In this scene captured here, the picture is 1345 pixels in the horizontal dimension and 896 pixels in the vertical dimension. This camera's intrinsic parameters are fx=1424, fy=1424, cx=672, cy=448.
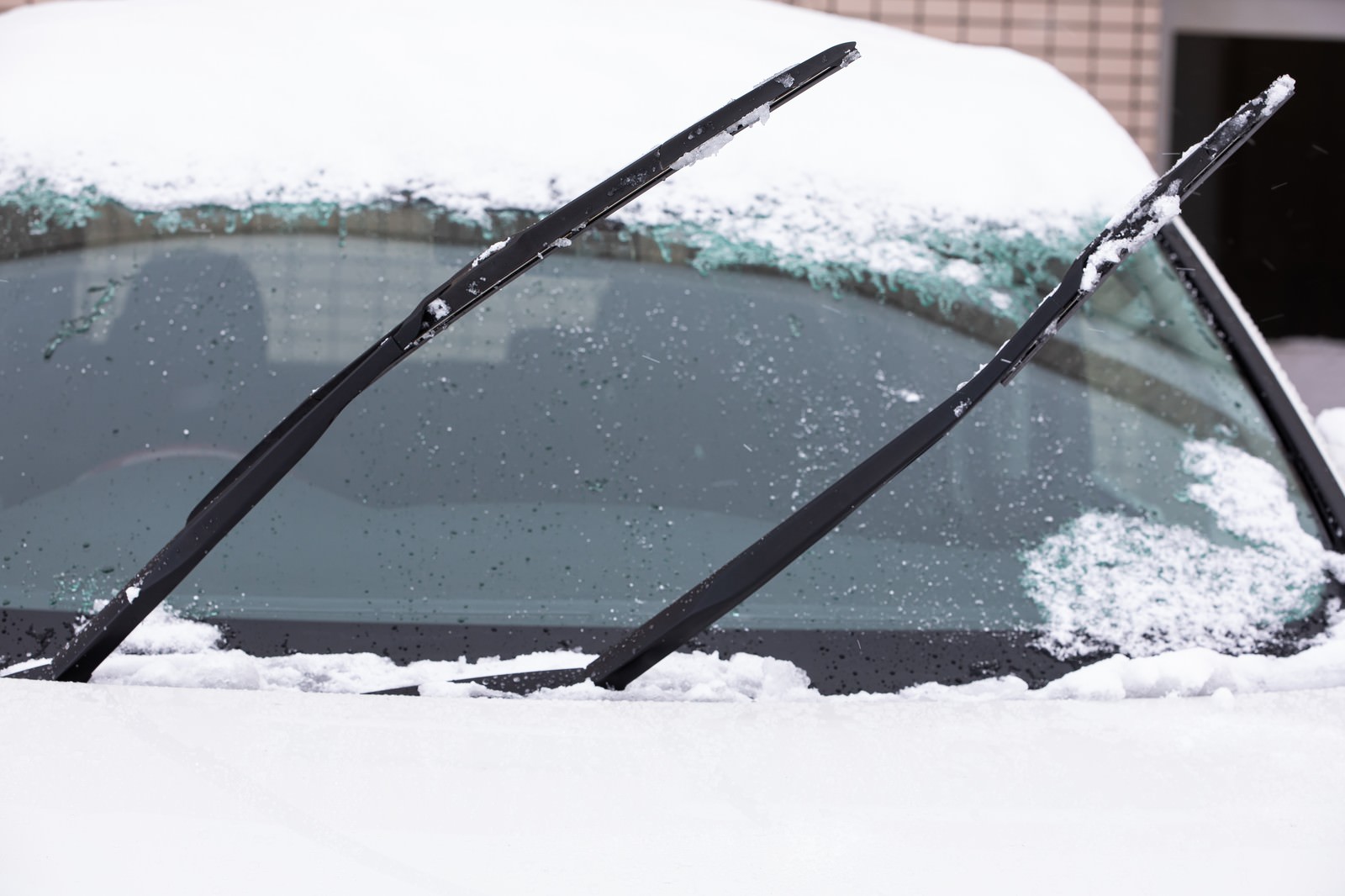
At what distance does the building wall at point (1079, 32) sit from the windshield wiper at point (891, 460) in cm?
529

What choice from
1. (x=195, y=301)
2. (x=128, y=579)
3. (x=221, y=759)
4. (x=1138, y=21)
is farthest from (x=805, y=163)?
(x=1138, y=21)

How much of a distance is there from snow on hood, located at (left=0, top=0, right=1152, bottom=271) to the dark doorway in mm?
6641

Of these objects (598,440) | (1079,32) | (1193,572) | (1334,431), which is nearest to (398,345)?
(598,440)

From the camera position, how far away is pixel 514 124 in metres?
1.47

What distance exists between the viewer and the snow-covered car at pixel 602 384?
117 centimetres

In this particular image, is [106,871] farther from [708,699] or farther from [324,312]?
[324,312]

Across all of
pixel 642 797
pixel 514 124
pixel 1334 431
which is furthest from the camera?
pixel 1334 431

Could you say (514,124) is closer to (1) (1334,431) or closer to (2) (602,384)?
(2) (602,384)

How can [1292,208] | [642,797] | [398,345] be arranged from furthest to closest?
[1292,208] < [398,345] < [642,797]

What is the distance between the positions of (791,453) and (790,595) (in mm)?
159

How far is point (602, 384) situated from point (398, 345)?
29 cm

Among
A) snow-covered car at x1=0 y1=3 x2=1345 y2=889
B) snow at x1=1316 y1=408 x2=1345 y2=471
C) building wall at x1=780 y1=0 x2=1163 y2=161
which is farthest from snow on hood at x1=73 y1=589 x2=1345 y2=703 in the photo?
building wall at x1=780 y1=0 x2=1163 y2=161

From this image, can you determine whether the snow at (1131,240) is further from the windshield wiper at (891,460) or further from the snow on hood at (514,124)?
the snow on hood at (514,124)

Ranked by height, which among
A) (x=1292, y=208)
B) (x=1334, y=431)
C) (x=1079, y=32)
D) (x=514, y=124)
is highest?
(x=514, y=124)
